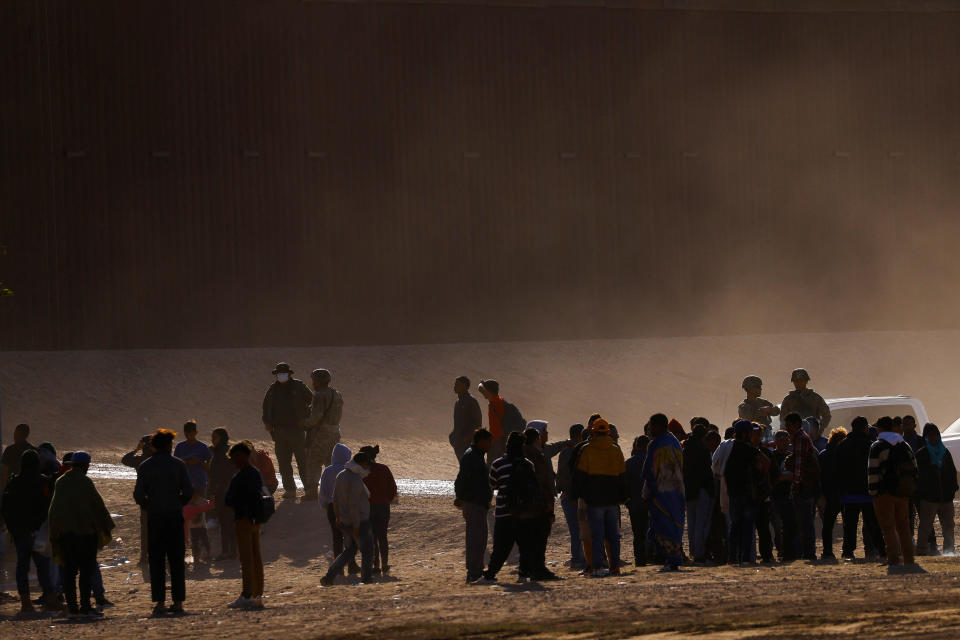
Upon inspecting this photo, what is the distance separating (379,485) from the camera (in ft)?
48.1

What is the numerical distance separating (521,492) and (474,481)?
0.60 meters

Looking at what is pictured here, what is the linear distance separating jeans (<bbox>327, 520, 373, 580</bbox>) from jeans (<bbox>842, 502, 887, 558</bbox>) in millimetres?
4958

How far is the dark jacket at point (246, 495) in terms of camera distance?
11.9m

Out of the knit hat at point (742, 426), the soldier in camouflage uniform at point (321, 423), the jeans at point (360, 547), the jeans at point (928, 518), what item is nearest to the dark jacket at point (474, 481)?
the jeans at point (360, 547)

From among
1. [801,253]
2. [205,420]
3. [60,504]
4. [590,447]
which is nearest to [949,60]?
[801,253]

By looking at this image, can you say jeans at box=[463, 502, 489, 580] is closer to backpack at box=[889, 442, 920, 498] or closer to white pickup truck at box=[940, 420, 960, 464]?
backpack at box=[889, 442, 920, 498]

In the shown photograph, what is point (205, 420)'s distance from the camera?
92.7 ft

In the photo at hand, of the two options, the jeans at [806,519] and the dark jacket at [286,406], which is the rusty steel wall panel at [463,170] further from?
the jeans at [806,519]

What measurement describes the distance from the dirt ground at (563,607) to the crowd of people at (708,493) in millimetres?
365

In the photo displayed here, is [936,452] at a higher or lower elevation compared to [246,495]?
lower

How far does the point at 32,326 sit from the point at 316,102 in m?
8.34

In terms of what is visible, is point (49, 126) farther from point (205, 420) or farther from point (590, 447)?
point (590, 447)

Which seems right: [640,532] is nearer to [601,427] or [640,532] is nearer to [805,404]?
[601,427]

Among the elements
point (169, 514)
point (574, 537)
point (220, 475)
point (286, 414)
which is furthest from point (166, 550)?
point (286, 414)
